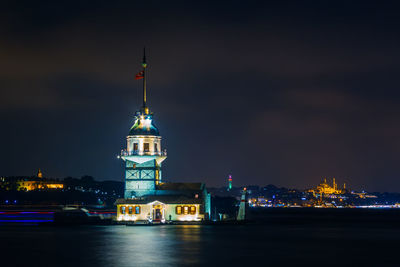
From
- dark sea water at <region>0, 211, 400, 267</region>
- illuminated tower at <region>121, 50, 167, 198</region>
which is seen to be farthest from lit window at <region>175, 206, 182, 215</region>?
dark sea water at <region>0, 211, 400, 267</region>

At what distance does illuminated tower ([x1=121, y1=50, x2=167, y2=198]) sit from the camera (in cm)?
8400

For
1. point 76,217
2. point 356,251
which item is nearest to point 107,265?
point 356,251

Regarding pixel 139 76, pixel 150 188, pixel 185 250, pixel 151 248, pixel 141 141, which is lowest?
pixel 185 250

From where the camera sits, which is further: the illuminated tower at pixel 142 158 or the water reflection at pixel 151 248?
the illuminated tower at pixel 142 158

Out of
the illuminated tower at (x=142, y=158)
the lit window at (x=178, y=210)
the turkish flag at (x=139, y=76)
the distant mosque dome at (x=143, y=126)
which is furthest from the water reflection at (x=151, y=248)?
the turkish flag at (x=139, y=76)

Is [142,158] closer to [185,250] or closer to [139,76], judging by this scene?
[139,76]

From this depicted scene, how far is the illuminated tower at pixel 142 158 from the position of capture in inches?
3307

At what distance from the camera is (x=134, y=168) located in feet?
277

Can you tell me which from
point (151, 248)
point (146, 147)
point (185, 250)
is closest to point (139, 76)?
point (146, 147)

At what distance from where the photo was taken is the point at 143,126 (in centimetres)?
8550

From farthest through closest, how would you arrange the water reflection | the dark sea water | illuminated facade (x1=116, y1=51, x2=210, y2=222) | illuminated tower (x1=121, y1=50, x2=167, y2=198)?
illuminated tower (x1=121, y1=50, x2=167, y2=198) < illuminated facade (x1=116, y1=51, x2=210, y2=222) < the dark sea water < the water reflection

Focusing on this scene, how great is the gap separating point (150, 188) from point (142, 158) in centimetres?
441

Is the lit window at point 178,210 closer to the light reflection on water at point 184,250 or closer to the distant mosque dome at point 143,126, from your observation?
the distant mosque dome at point 143,126

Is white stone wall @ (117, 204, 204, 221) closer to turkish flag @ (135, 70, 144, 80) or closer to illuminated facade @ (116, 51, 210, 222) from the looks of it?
illuminated facade @ (116, 51, 210, 222)
